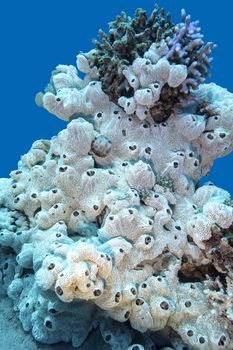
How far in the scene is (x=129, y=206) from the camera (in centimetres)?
377

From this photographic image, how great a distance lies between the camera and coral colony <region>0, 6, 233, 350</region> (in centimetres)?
356

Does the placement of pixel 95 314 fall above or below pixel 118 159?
below

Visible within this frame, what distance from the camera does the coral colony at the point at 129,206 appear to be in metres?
3.56

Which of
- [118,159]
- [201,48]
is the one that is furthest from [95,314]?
[201,48]

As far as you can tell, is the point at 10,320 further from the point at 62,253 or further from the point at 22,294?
the point at 62,253

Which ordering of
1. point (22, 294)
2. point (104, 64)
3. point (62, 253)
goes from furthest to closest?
point (104, 64), point (22, 294), point (62, 253)

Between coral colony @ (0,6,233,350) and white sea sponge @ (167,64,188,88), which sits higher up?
white sea sponge @ (167,64,188,88)

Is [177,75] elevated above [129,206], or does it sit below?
above

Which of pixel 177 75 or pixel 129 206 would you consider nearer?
pixel 129 206

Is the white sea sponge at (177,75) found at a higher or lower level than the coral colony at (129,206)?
higher

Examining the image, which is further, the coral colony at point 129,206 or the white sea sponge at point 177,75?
the white sea sponge at point 177,75

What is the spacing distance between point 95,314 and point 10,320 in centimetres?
92

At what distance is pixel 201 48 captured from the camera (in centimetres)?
425

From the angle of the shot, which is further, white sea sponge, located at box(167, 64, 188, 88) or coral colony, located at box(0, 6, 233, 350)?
white sea sponge, located at box(167, 64, 188, 88)
